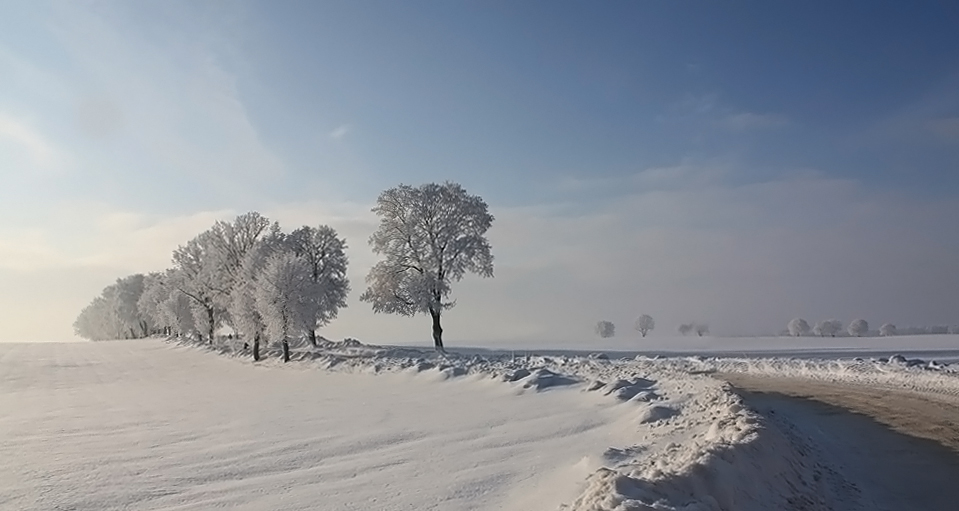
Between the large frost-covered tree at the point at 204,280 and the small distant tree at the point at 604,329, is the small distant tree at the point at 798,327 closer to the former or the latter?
the small distant tree at the point at 604,329

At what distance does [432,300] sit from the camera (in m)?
37.2

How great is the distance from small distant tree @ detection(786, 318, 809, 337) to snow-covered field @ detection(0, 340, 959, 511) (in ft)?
293

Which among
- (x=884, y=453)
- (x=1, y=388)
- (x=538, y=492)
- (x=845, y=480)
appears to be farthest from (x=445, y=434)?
(x=1, y=388)

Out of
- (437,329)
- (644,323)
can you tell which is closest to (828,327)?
(644,323)

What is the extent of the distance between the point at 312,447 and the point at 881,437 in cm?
1197

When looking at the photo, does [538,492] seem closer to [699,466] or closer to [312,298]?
[699,466]

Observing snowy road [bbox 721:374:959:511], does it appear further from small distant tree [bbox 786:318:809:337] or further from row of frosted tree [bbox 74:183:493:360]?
small distant tree [bbox 786:318:809:337]

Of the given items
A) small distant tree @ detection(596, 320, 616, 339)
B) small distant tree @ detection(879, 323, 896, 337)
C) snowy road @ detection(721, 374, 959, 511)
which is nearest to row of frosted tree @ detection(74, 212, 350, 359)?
snowy road @ detection(721, 374, 959, 511)

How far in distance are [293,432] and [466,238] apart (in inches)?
1006

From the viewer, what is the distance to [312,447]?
11953 mm

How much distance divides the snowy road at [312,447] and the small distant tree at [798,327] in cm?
9954

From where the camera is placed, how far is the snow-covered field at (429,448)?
8195 mm

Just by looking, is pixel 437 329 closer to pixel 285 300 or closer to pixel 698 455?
pixel 285 300

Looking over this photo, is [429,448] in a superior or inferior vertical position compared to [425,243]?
inferior
